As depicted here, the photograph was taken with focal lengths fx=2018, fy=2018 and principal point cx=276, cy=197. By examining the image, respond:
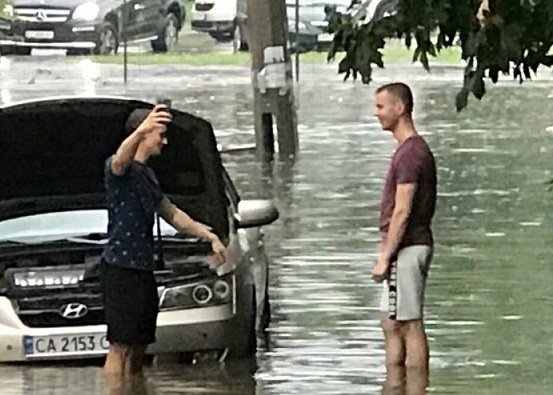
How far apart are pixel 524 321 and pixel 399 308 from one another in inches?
104

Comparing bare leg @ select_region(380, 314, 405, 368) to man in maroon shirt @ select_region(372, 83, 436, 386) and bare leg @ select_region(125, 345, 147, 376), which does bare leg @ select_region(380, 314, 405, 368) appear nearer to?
man in maroon shirt @ select_region(372, 83, 436, 386)

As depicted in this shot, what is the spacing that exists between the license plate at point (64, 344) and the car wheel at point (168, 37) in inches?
1393

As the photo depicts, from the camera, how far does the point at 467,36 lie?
272 inches

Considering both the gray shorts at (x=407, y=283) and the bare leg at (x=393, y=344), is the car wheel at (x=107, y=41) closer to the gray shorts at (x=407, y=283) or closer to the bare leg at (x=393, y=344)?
the bare leg at (x=393, y=344)

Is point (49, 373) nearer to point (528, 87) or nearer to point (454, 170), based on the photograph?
point (454, 170)

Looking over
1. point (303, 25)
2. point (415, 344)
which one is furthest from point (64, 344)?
point (303, 25)

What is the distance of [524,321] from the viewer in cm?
1377

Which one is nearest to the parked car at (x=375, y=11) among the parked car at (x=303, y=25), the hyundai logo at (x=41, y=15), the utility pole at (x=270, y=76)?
the utility pole at (x=270, y=76)

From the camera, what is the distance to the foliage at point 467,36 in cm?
677

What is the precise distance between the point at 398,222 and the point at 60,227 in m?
2.51

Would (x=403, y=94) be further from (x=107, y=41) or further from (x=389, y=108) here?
(x=107, y=41)

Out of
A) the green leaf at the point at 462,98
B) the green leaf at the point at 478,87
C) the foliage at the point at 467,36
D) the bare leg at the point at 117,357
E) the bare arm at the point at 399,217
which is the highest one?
the foliage at the point at 467,36

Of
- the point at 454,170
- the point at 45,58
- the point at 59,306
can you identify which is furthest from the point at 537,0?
the point at 45,58

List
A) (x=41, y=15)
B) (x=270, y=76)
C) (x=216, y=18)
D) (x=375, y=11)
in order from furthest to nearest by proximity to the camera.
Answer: (x=216, y=18) → (x=41, y=15) → (x=270, y=76) → (x=375, y=11)
